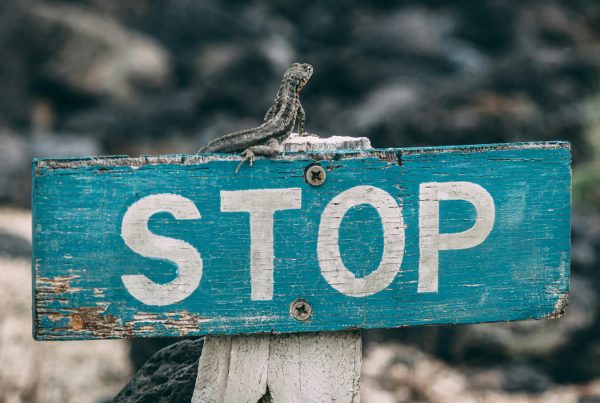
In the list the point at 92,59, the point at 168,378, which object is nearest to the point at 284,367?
the point at 168,378

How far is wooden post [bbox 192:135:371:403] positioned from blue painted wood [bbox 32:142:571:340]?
0.07m

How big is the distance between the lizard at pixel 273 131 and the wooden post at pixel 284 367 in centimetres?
51

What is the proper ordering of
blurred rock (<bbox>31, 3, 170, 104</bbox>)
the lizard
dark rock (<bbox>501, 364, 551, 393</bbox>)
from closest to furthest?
the lizard, dark rock (<bbox>501, 364, 551, 393</bbox>), blurred rock (<bbox>31, 3, 170, 104</bbox>)

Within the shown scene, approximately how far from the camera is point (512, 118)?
9.09 metres

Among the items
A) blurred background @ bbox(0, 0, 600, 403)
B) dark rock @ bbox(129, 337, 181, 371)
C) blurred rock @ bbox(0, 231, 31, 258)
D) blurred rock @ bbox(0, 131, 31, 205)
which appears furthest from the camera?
blurred rock @ bbox(0, 131, 31, 205)

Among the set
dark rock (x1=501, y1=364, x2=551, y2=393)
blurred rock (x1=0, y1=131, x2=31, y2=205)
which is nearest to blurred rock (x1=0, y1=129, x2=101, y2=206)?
blurred rock (x1=0, y1=131, x2=31, y2=205)

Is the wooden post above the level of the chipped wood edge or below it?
below

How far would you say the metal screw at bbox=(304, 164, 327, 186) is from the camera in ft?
7.64

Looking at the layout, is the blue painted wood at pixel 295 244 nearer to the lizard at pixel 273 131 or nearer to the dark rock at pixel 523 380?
the lizard at pixel 273 131

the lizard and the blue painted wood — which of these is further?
the lizard

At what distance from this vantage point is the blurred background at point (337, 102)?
5.30 metres

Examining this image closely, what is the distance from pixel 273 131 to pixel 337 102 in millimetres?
9689

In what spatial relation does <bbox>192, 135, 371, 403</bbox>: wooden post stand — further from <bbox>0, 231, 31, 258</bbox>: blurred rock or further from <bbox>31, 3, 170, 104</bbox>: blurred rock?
<bbox>31, 3, 170, 104</bbox>: blurred rock

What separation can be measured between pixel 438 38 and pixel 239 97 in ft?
13.1
